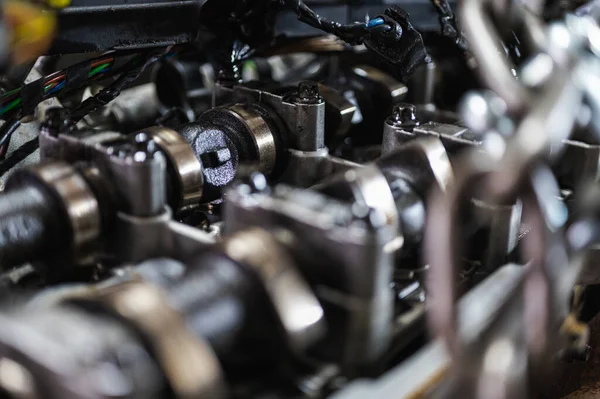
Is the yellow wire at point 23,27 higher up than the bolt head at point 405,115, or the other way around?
the yellow wire at point 23,27

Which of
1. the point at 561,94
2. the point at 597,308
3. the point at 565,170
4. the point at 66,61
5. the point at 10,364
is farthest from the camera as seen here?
the point at 66,61

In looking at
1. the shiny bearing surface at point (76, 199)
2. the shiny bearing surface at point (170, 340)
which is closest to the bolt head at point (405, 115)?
the shiny bearing surface at point (76, 199)

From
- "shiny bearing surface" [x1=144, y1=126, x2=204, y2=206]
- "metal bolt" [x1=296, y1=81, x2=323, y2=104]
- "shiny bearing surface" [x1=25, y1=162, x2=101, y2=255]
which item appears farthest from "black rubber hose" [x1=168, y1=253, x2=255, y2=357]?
"metal bolt" [x1=296, y1=81, x2=323, y2=104]

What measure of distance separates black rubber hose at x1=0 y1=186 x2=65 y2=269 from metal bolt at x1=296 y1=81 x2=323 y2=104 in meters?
0.52

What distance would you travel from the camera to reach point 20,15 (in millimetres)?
726

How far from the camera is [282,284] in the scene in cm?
75

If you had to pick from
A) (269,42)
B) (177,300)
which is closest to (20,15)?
(177,300)

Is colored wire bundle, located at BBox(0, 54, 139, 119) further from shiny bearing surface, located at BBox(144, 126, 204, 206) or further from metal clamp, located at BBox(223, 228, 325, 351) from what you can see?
metal clamp, located at BBox(223, 228, 325, 351)

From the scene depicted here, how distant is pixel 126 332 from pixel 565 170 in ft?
2.84

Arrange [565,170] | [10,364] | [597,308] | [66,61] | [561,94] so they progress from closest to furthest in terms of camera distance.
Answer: [10,364], [561,94], [565,170], [597,308], [66,61]

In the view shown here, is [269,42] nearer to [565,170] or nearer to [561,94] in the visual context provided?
[565,170]

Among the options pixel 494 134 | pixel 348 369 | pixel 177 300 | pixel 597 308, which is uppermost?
pixel 494 134

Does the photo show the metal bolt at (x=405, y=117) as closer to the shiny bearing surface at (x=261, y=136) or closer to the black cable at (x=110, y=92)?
the shiny bearing surface at (x=261, y=136)

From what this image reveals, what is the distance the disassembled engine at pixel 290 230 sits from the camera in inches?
26.1
